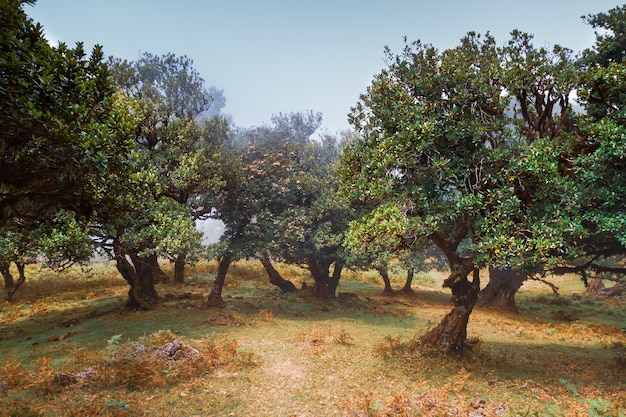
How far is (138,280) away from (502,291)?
30370 mm

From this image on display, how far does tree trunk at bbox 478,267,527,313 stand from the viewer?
101 ft

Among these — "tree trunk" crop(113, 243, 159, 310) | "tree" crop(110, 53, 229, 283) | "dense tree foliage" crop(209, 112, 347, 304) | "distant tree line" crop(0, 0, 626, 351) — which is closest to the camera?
"distant tree line" crop(0, 0, 626, 351)

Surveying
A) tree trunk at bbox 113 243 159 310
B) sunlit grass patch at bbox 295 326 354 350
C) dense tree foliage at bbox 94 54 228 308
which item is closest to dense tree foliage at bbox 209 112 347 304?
dense tree foliage at bbox 94 54 228 308

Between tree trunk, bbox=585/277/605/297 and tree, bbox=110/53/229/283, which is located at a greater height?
tree, bbox=110/53/229/283

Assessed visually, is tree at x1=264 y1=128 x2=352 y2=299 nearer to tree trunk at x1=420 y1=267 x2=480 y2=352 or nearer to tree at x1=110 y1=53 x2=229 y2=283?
tree at x1=110 y1=53 x2=229 y2=283

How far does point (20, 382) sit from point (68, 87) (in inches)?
437

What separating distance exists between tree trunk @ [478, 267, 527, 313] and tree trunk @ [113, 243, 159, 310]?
28.1 metres

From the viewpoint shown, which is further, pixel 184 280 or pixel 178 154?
pixel 184 280

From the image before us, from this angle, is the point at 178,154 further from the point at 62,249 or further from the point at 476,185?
the point at 476,185

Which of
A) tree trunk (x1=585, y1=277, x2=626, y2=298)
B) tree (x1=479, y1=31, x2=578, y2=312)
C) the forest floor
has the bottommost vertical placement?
the forest floor

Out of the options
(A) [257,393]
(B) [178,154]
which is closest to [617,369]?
(A) [257,393]

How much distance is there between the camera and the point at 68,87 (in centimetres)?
756

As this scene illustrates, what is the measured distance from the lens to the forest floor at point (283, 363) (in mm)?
10805

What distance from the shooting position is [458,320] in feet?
51.4
